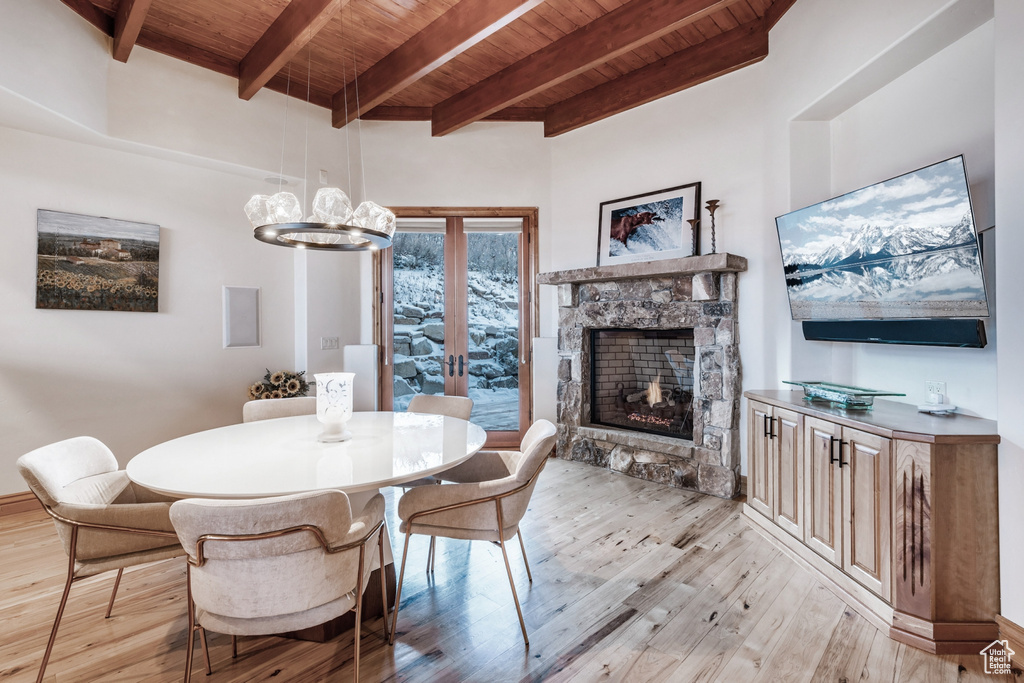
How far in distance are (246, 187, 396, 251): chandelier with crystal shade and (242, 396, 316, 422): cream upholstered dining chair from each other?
3.46 feet

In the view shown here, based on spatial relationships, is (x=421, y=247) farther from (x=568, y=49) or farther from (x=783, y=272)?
(x=783, y=272)

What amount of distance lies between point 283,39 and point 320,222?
189 cm

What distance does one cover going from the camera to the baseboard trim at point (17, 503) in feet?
9.97

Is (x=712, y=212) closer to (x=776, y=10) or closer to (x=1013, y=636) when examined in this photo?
(x=776, y=10)

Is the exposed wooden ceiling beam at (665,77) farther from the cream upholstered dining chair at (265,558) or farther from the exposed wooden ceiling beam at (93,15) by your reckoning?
the cream upholstered dining chair at (265,558)

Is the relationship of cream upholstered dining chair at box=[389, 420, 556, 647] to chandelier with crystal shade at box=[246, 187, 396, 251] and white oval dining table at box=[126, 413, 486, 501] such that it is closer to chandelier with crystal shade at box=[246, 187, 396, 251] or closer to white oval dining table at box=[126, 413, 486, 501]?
white oval dining table at box=[126, 413, 486, 501]

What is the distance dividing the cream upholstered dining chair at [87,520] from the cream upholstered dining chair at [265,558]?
391 mm

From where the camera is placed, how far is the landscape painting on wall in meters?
3.15

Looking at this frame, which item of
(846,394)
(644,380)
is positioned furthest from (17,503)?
(846,394)

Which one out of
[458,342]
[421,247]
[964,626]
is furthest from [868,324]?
[421,247]

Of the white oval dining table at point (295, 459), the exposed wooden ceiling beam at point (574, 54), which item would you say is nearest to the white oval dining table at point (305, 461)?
the white oval dining table at point (295, 459)

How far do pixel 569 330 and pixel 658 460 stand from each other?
1325 mm

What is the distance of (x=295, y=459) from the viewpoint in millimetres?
1839

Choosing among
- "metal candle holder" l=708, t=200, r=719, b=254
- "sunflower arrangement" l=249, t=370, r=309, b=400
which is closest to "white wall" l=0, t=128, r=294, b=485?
"sunflower arrangement" l=249, t=370, r=309, b=400
